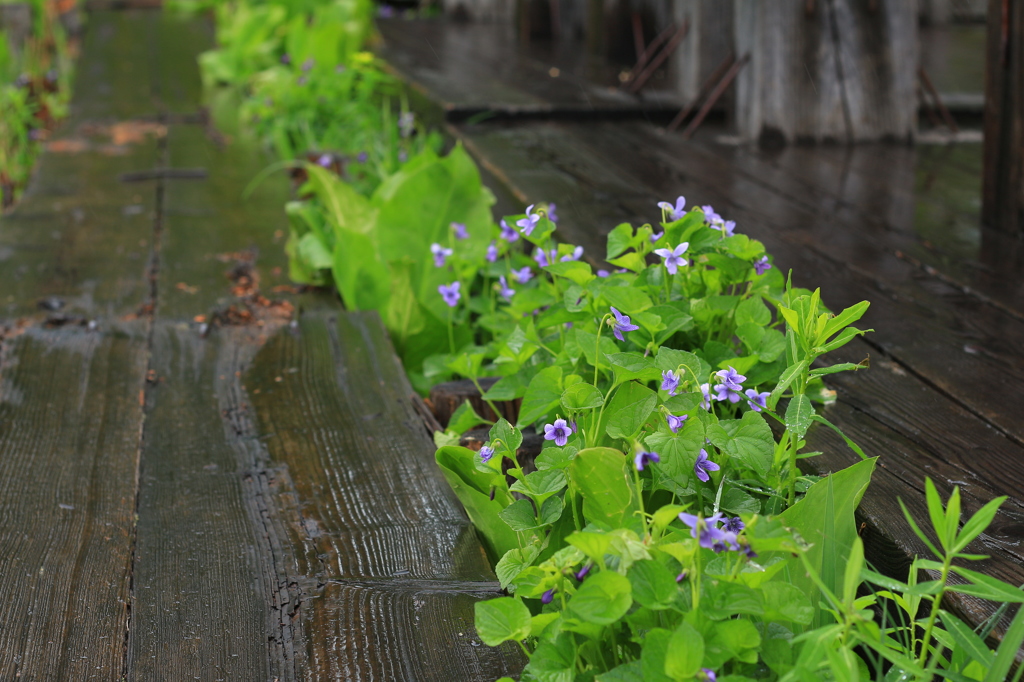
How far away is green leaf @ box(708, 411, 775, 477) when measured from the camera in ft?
3.70

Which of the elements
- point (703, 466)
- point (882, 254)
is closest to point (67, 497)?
point (703, 466)

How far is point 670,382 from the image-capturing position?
3.73ft

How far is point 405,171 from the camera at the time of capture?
2.51 m

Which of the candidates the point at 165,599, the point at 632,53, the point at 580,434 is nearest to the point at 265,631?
the point at 165,599

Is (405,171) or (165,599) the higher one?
(405,171)

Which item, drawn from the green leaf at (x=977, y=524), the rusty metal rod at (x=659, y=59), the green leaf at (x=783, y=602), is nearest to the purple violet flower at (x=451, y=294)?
the green leaf at (x=783, y=602)

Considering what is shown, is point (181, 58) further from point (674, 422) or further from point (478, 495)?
point (674, 422)

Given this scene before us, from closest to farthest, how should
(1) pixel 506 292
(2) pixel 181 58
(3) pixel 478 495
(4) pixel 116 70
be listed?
(3) pixel 478 495 → (1) pixel 506 292 → (4) pixel 116 70 → (2) pixel 181 58

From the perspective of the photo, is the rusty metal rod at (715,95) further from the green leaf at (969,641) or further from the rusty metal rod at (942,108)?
the green leaf at (969,641)

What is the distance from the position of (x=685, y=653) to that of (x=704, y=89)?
2.86 meters

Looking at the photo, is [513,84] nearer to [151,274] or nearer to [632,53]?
[632,53]

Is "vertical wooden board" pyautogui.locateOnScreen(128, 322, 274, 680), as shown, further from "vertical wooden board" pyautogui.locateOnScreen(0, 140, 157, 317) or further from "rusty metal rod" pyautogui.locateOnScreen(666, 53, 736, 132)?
"rusty metal rod" pyautogui.locateOnScreen(666, 53, 736, 132)

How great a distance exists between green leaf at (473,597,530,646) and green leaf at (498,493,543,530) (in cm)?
19

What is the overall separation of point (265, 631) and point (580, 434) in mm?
464
